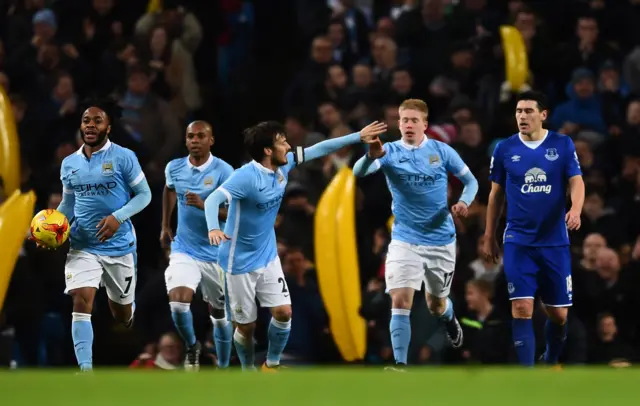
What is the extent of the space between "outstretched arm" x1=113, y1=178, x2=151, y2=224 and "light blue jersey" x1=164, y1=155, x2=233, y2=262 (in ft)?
1.85

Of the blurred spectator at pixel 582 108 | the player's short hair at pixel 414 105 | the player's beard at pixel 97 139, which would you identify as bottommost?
the player's beard at pixel 97 139

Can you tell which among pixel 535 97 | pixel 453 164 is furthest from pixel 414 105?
pixel 535 97

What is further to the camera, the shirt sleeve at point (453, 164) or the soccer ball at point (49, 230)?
the shirt sleeve at point (453, 164)

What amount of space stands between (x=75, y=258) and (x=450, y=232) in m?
2.93

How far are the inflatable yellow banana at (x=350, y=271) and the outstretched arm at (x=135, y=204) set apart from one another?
6.91ft

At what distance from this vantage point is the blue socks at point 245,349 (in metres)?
11.7

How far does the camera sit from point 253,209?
11305 mm

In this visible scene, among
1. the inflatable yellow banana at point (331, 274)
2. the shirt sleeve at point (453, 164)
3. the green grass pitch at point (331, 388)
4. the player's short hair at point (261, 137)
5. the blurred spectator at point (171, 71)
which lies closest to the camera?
the green grass pitch at point (331, 388)

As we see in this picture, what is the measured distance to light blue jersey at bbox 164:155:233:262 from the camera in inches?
477

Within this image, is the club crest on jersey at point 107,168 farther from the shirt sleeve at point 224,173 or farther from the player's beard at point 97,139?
the shirt sleeve at point 224,173

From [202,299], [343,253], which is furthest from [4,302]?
[343,253]

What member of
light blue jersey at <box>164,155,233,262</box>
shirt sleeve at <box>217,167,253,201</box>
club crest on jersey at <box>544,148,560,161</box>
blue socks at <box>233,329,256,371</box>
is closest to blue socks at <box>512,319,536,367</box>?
club crest on jersey at <box>544,148,560,161</box>


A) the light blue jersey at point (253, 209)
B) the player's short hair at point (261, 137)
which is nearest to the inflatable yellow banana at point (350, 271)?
the light blue jersey at point (253, 209)

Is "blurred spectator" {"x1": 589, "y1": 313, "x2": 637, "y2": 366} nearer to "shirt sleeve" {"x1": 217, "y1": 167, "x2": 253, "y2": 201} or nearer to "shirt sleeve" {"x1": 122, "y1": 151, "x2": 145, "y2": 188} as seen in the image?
"shirt sleeve" {"x1": 217, "y1": 167, "x2": 253, "y2": 201}
